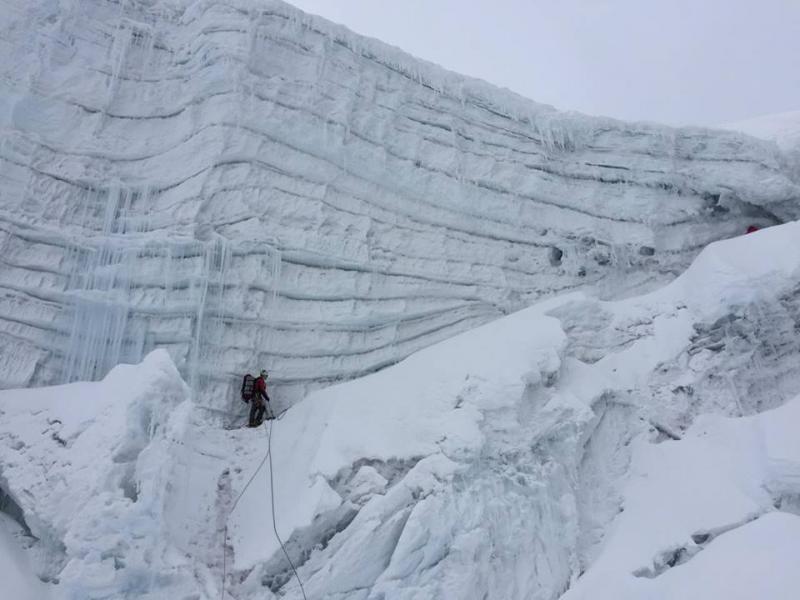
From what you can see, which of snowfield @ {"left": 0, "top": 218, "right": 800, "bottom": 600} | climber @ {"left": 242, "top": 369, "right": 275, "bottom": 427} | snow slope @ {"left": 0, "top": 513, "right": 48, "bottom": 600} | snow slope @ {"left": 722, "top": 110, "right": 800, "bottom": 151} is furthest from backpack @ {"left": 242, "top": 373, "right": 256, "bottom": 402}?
snow slope @ {"left": 722, "top": 110, "right": 800, "bottom": 151}

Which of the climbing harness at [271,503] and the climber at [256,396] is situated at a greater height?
the climber at [256,396]

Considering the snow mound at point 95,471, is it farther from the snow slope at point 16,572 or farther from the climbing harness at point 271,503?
the climbing harness at point 271,503

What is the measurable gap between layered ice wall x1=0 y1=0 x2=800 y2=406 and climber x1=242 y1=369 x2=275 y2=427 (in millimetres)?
401

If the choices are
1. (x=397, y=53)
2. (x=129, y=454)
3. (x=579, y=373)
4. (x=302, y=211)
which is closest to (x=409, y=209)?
(x=302, y=211)

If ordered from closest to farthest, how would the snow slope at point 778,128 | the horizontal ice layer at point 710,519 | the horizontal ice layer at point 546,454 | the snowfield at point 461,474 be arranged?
the snowfield at point 461,474
the horizontal ice layer at point 710,519
the horizontal ice layer at point 546,454
the snow slope at point 778,128

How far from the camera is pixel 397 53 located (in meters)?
13.4

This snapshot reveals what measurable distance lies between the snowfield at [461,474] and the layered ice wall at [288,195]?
1.41 metres

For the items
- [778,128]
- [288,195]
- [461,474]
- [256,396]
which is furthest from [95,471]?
[778,128]

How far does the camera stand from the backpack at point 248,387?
383 inches

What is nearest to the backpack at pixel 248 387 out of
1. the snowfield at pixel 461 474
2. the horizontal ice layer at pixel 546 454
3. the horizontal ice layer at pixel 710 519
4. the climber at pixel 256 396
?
the climber at pixel 256 396

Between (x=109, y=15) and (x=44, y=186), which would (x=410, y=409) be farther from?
(x=109, y=15)

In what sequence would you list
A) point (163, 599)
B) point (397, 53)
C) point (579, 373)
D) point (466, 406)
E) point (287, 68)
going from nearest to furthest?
1. point (163, 599)
2. point (466, 406)
3. point (579, 373)
4. point (287, 68)
5. point (397, 53)

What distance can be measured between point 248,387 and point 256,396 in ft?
0.97

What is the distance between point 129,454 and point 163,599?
5.43ft
